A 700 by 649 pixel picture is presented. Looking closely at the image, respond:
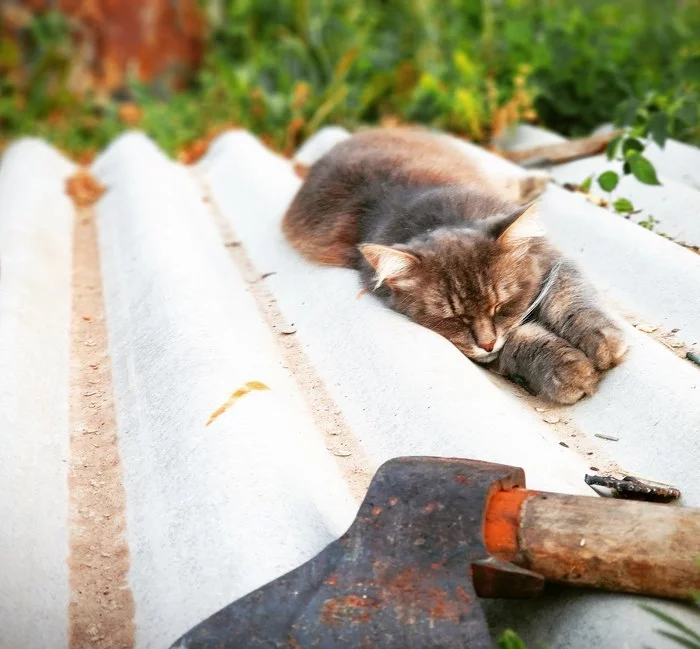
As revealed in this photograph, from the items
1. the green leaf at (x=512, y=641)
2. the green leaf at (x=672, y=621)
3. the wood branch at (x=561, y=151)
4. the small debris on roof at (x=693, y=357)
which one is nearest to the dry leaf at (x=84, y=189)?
the wood branch at (x=561, y=151)

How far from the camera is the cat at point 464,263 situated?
2.53 meters

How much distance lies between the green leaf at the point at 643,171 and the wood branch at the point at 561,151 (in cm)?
80

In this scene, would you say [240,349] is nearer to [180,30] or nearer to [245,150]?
[245,150]

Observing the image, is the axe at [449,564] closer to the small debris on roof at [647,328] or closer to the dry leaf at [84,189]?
Result: the small debris on roof at [647,328]

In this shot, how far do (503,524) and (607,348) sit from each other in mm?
894

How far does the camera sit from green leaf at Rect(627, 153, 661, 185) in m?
3.10

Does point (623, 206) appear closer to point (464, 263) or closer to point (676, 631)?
point (464, 263)

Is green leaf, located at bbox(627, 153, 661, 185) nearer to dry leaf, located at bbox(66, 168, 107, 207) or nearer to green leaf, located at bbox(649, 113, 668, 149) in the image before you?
green leaf, located at bbox(649, 113, 668, 149)

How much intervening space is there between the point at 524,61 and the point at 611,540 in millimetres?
3986

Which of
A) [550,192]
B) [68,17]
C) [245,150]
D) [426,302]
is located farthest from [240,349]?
[68,17]

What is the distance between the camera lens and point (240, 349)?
2.43m

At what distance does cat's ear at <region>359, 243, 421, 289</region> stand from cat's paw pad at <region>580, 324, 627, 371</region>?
2.11 feet

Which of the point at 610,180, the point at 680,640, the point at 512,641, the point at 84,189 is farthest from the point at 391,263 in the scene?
the point at 84,189

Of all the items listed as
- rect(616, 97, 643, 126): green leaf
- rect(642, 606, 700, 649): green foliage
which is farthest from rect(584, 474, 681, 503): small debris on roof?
rect(616, 97, 643, 126): green leaf
